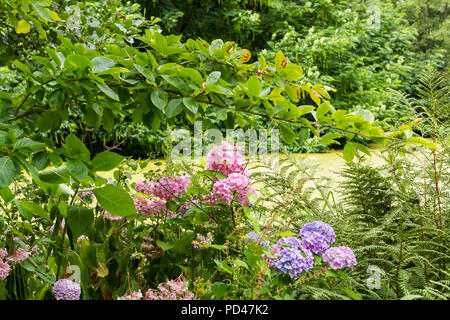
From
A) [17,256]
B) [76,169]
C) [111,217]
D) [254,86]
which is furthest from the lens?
[111,217]

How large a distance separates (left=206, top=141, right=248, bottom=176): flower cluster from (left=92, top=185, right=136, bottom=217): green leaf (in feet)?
2.04

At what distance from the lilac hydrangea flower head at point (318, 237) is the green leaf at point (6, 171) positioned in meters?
0.70

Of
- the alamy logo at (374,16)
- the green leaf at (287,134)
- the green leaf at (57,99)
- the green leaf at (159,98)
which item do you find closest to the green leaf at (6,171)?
the green leaf at (57,99)

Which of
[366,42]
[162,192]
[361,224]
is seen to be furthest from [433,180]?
[366,42]

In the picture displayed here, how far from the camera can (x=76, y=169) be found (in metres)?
0.84

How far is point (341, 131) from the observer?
117cm

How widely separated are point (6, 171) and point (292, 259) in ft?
2.14

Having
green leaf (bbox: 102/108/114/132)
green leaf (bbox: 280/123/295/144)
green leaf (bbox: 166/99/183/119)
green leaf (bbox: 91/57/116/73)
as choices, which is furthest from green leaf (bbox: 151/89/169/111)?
green leaf (bbox: 280/123/295/144)

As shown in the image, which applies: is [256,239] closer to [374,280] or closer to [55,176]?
[374,280]

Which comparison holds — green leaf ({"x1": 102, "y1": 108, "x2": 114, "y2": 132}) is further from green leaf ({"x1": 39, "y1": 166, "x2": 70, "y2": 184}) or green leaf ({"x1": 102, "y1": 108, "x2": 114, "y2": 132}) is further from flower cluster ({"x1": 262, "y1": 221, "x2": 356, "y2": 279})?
flower cluster ({"x1": 262, "y1": 221, "x2": 356, "y2": 279})

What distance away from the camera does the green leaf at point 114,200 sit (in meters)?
0.90

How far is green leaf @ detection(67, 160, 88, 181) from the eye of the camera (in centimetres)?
83

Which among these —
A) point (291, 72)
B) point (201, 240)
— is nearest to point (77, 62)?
point (291, 72)
